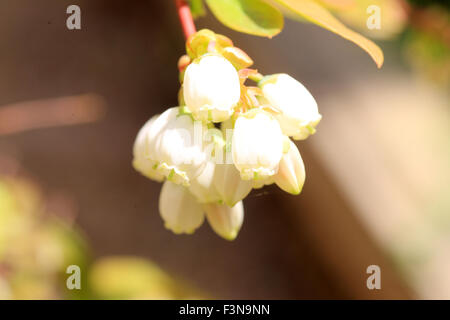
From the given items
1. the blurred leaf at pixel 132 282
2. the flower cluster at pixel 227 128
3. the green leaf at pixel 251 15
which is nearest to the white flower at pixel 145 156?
the flower cluster at pixel 227 128

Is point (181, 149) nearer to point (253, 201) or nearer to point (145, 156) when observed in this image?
point (145, 156)

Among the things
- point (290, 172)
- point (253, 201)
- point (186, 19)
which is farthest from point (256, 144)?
point (253, 201)

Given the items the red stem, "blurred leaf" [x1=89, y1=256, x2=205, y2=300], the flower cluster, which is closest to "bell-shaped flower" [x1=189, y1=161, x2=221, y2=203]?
the flower cluster

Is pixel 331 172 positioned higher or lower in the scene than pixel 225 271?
higher

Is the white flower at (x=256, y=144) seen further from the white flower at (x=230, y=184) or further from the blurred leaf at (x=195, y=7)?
the blurred leaf at (x=195, y=7)

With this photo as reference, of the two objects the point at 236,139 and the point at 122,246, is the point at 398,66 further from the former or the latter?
the point at 236,139

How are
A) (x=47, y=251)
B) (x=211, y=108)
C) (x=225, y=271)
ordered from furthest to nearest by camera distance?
(x=225, y=271), (x=47, y=251), (x=211, y=108)

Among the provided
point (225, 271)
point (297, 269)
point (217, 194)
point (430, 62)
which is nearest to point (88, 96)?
point (225, 271)
